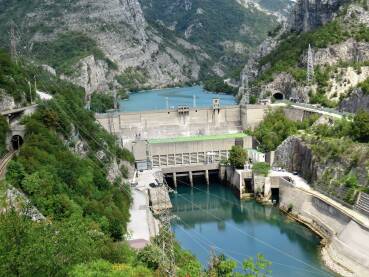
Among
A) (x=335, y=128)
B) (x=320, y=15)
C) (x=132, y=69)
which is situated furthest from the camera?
(x=132, y=69)

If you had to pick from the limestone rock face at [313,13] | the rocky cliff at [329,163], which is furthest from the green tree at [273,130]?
the limestone rock face at [313,13]

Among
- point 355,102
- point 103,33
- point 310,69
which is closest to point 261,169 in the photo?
point 355,102

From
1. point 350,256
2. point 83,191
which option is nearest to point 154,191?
point 83,191

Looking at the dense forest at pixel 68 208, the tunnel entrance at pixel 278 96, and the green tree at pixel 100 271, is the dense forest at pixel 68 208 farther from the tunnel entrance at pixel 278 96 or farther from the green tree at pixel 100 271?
the tunnel entrance at pixel 278 96

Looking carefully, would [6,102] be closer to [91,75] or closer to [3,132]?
[3,132]

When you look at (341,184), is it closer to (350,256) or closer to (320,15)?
(350,256)

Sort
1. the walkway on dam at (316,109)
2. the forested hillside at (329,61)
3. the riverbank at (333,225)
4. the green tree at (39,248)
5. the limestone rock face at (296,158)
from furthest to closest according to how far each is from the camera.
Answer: the forested hillside at (329,61) < the walkway on dam at (316,109) < the limestone rock face at (296,158) < the riverbank at (333,225) < the green tree at (39,248)

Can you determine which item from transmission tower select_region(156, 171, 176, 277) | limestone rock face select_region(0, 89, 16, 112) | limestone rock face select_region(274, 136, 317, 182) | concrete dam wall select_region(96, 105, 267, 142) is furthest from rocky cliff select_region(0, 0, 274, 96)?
transmission tower select_region(156, 171, 176, 277)
